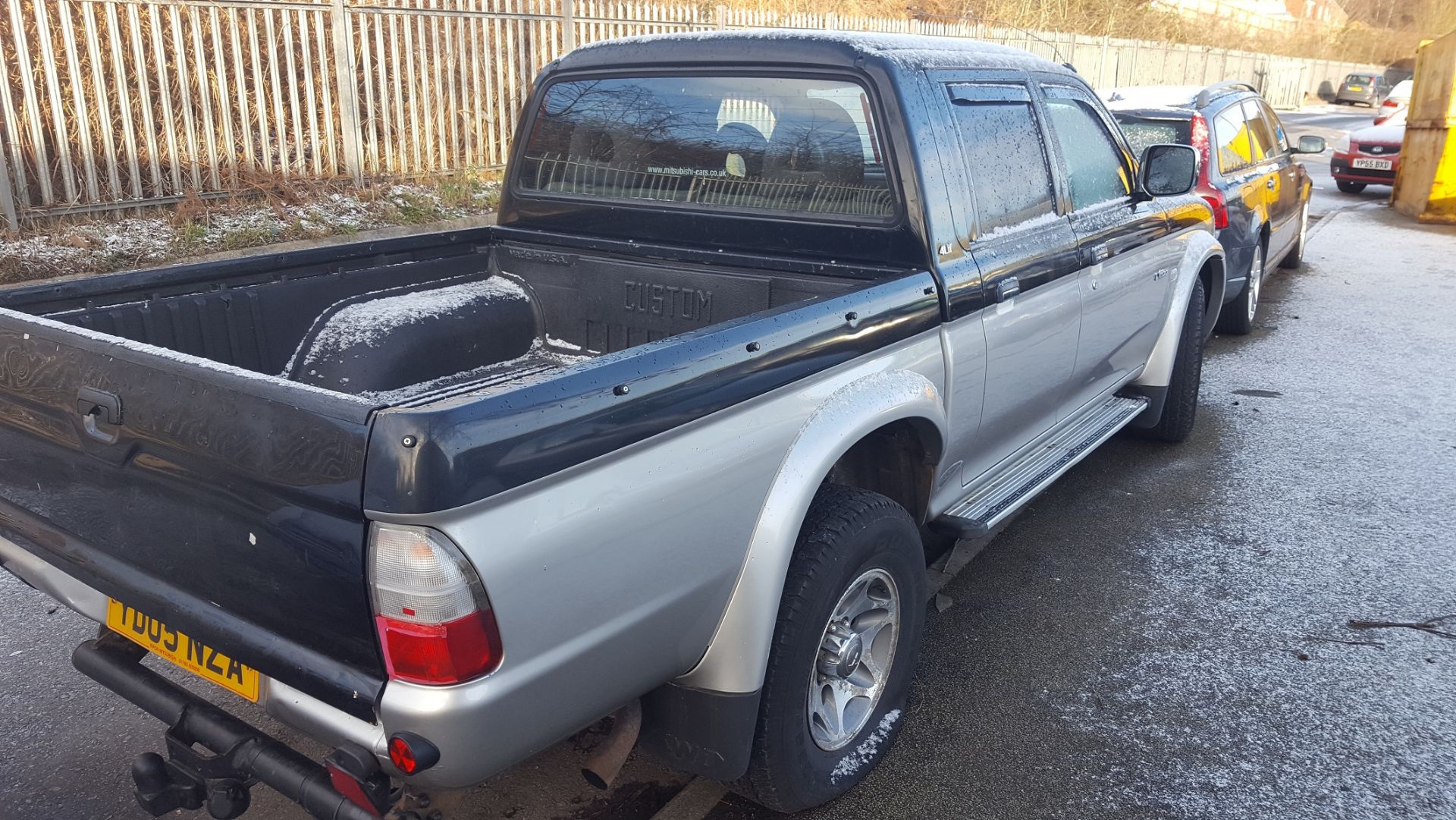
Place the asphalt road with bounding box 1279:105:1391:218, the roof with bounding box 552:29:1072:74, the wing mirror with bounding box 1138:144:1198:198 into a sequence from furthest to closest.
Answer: the asphalt road with bounding box 1279:105:1391:218, the wing mirror with bounding box 1138:144:1198:198, the roof with bounding box 552:29:1072:74

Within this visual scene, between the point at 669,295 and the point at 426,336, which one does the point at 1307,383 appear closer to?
the point at 669,295

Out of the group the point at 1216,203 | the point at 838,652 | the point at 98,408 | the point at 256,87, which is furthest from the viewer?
the point at 256,87

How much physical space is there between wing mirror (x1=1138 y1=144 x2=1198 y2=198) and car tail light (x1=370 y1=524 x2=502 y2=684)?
12.3 ft

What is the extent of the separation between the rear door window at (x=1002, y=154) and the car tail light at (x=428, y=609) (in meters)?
2.20

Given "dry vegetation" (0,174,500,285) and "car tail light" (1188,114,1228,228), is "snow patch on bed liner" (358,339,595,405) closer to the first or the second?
"car tail light" (1188,114,1228,228)

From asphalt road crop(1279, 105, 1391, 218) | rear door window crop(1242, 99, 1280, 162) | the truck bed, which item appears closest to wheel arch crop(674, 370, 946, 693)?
the truck bed

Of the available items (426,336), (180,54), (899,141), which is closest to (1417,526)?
(899,141)

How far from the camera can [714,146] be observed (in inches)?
143

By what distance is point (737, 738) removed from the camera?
2443 millimetres

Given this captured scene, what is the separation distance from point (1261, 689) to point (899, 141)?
2.14 m

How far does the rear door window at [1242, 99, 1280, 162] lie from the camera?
25.5 ft

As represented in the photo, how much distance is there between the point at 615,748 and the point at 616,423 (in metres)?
0.78

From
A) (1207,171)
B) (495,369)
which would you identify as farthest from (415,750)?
(1207,171)

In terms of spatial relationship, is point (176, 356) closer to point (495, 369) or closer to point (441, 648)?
point (441, 648)
